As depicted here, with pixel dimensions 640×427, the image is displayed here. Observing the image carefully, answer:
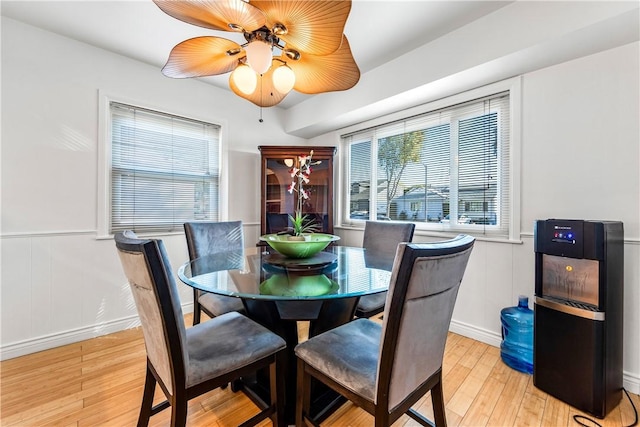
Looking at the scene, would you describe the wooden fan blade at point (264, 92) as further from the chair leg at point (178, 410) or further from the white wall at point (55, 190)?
the chair leg at point (178, 410)

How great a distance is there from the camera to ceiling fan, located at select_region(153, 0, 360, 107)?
3.76 feet

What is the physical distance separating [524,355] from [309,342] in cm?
167

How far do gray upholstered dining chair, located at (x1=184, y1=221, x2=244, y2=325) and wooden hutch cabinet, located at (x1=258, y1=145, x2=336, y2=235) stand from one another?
2.63ft

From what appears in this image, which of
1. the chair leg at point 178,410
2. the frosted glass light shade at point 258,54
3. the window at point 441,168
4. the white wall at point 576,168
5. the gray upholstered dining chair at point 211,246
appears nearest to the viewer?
the chair leg at point 178,410

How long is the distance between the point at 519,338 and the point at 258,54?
2482mm

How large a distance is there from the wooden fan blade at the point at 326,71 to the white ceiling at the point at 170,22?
0.60m

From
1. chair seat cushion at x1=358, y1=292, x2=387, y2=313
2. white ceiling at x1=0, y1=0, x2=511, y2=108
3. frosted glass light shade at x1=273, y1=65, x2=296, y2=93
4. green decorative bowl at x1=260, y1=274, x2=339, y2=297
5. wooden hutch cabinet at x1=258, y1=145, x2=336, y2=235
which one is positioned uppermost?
white ceiling at x1=0, y1=0, x2=511, y2=108

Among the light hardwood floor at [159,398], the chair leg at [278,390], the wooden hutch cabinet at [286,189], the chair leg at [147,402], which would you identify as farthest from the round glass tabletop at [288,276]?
the wooden hutch cabinet at [286,189]

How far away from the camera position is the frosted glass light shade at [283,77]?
60.0 inches

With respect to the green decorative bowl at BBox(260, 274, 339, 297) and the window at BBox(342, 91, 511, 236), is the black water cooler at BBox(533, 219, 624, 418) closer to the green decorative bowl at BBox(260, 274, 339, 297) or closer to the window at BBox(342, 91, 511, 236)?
the window at BBox(342, 91, 511, 236)

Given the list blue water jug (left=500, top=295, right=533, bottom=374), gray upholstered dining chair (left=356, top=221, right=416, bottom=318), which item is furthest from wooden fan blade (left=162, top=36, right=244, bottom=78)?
blue water jug (left=500, top=295, right=533, bottom=374)

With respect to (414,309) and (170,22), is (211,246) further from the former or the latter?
(414,309)

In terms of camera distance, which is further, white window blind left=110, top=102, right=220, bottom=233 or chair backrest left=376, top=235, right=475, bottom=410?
white window blind left=110, top=102, right=220, bottom=233

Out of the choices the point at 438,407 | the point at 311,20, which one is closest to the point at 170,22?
the point at 311,20
